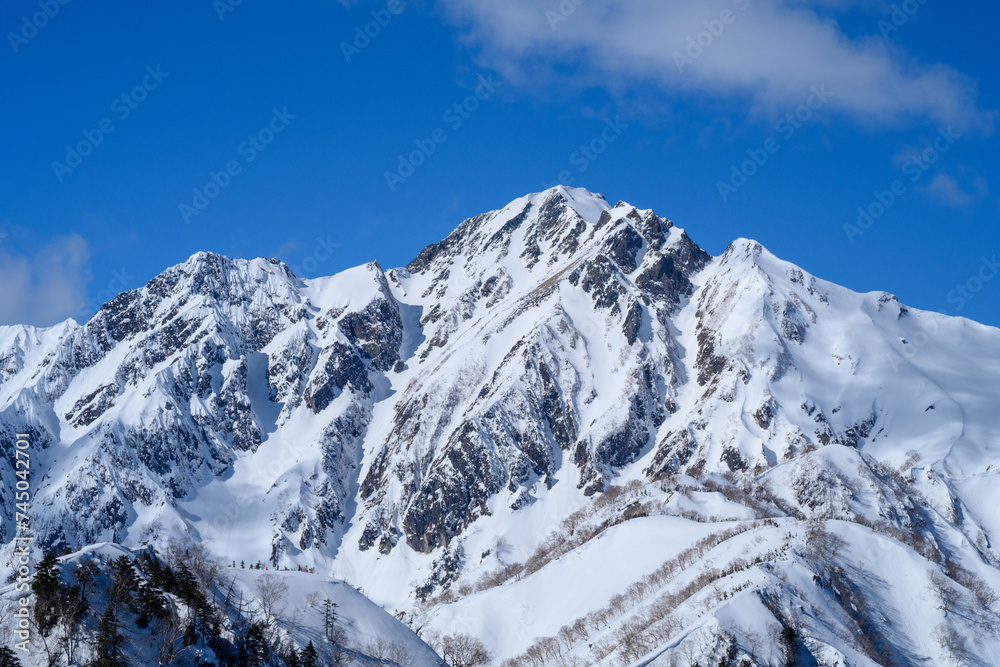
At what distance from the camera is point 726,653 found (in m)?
116

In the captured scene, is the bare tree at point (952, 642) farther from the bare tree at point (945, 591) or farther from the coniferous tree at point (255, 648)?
the coniferous tree at point (255, 648)

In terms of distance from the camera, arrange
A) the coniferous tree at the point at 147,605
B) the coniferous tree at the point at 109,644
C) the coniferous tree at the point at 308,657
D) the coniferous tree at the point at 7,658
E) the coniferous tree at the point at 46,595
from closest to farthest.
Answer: the coniferous tree at the point at 7,658 → the coniferous tree at the point at 109,644 → the coniferous tree at the point at 46,595 → the coniferous tree at the point at 147,605 → the coniferous tree at the point at 308,657

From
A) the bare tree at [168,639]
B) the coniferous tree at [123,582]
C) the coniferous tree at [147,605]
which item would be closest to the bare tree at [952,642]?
the bare tree at [168,639]

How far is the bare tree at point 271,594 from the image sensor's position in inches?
4262

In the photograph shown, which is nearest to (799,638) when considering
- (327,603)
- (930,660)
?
(930,660)

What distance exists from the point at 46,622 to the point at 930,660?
120m

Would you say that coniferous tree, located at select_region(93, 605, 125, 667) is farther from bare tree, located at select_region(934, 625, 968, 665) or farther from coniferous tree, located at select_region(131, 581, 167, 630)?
bare tree, located at select_region(934, 625, 968, 665)

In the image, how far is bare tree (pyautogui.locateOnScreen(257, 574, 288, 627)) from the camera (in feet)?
355

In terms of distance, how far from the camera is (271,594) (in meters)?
111

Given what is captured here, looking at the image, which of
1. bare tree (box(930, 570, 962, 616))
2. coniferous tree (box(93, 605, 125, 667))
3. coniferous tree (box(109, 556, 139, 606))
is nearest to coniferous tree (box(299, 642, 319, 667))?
coniferous tree (box(109, 556, 139, 606))

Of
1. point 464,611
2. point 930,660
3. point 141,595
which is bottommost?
point 930,660

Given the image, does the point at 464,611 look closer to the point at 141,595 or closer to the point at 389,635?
the point at 389,635

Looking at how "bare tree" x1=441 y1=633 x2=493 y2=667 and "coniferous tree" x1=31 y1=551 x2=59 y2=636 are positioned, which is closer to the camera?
"coniferous tree" x1=31 y1=551 x2=59 y2=636

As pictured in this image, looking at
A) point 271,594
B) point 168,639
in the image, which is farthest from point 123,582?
point 271,594
